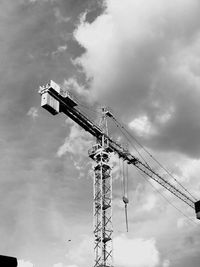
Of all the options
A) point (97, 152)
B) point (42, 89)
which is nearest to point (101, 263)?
point (97, 152)

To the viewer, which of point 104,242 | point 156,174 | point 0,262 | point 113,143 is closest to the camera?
point 0,262

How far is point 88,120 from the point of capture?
251 feet

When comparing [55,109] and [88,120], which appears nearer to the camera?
[55,109]

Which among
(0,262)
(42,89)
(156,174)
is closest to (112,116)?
(156,174)

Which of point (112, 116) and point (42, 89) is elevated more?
point (112, 116)

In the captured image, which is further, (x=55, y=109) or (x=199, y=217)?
(x=199, y=217)

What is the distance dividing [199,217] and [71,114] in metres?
39.1

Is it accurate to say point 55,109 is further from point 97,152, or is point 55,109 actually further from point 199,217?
point 199,217

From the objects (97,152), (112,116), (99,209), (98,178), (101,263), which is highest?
(112,116)

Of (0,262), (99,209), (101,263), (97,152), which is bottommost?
(0,262)

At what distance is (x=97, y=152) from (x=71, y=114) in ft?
38.9

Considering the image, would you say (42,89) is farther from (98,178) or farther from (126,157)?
(126,157)

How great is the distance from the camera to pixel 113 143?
84938 millimetres

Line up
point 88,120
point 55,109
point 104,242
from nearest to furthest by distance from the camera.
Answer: point 55,109 → point 104,242 → point 88,120
